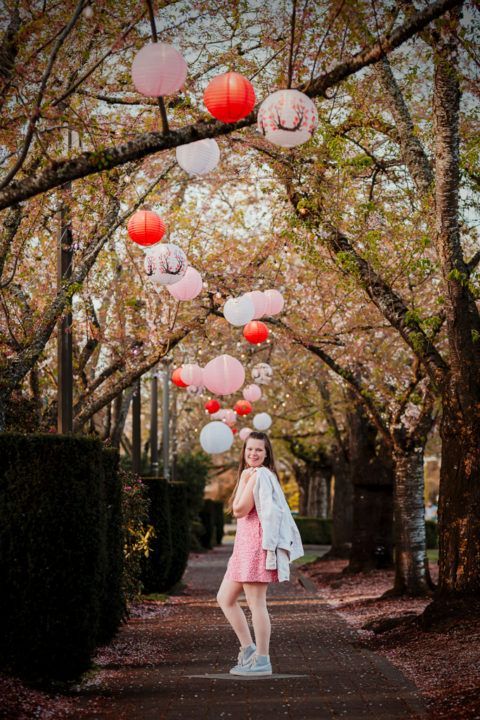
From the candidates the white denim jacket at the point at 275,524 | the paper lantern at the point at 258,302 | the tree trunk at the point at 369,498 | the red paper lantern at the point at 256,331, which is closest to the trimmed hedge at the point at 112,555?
the white denim jacket at the point at 275,524

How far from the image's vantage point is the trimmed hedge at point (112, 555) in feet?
33.4

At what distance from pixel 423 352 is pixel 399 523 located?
19.2 ft

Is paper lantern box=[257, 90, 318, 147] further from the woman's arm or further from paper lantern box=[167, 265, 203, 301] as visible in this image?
paper lantern box=[167, 265, 203, 301]

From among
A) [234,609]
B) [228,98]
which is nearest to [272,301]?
[234,609]

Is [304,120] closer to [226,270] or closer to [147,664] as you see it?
[147,664]

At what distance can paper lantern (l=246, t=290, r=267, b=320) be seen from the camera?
14528 mm

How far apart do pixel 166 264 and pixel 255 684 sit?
5.37m

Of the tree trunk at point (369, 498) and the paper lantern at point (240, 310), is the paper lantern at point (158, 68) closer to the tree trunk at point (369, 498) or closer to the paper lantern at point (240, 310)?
the paper lantern at point (240, 310)

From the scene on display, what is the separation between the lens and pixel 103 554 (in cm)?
822

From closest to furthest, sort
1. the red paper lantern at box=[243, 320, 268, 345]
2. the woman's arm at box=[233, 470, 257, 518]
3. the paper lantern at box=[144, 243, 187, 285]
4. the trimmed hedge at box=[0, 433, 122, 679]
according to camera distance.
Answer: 1. the trimmed hedge at box=[0, 433, 122, 679]
2. the woman's arm at box=[233, 470, 257, 518]
3. the paper lantern at box=[144, 243, 187, 285]
4. the red paper lantern at box=[243, 320, 268, 345]

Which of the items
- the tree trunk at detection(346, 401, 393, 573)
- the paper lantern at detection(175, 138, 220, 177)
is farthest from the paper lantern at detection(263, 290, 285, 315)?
the tree trunk at detection(346, 401, 393, 573)

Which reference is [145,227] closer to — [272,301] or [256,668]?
[272,301]

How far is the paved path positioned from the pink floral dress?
0.82m

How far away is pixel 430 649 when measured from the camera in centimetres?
982
